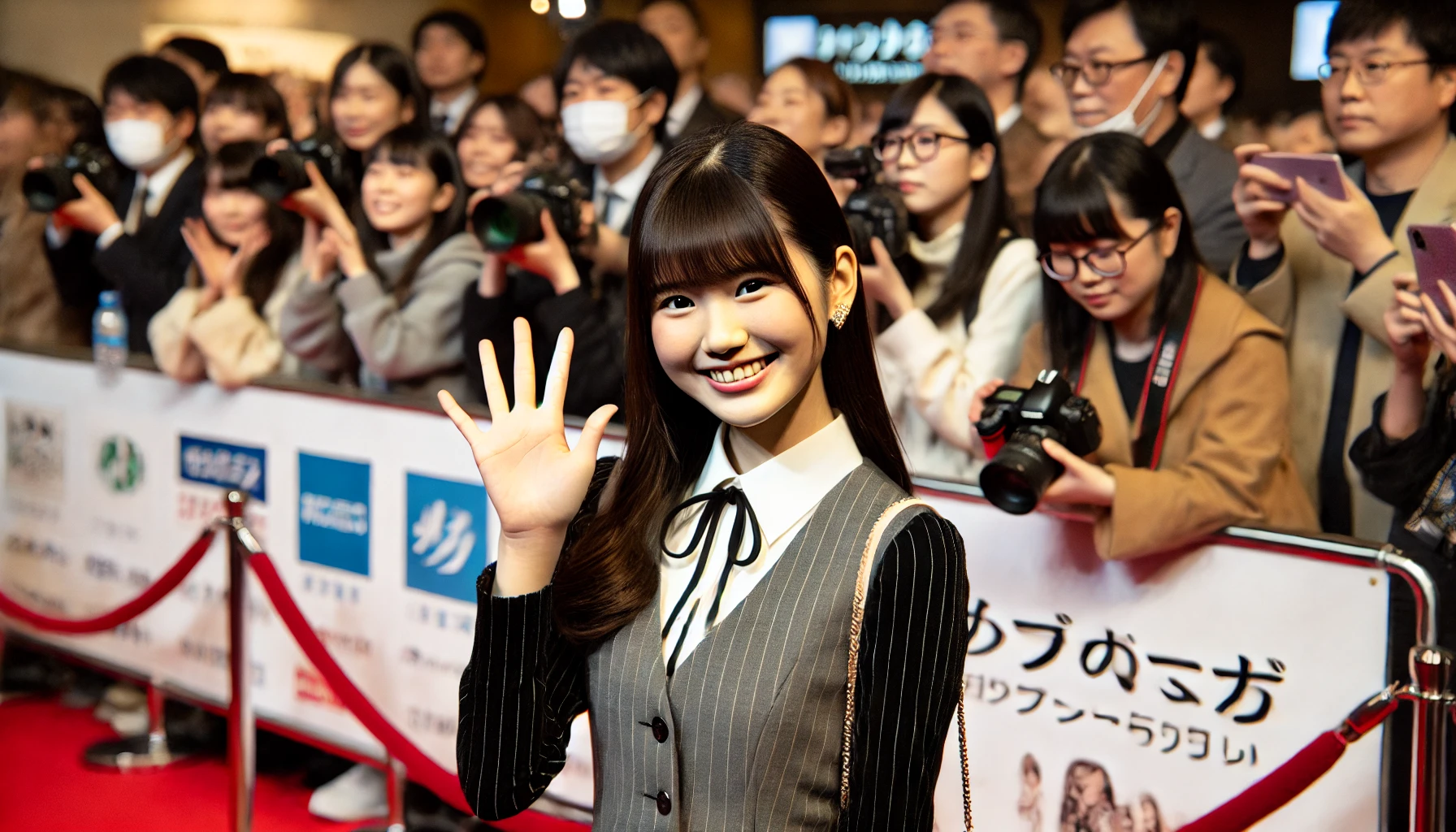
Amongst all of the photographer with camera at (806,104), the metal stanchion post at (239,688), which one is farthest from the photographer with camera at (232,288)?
the photographer with camera at (806,104)

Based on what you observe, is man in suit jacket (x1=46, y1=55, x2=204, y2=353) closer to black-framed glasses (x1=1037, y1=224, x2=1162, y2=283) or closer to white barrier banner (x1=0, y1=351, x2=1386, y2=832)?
white barrier banner (x1=0, y1=351, x2=1386, y2=832)

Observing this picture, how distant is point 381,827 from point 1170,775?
1950 millimetres

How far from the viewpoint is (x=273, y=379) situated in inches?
142

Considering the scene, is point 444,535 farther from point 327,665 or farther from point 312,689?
point 312,689

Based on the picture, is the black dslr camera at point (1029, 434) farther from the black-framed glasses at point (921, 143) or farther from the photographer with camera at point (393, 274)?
the photographer with camera at point (393, 274)

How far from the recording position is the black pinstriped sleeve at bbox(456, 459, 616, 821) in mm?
1437

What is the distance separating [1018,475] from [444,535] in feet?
4.89

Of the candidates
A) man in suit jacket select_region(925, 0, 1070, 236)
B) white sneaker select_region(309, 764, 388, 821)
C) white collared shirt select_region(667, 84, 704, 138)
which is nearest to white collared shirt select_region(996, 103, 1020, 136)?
man in suit jacket select_region(925, 0, 1070, 236)

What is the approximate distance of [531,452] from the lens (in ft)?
4.74

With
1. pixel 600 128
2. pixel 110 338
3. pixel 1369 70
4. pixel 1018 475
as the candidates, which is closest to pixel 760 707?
pixel 1018 475

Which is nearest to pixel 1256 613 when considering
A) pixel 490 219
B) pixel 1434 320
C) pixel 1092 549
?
pixel 1092 549

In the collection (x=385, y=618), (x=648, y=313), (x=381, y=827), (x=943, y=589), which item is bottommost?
(x=381, y=827)

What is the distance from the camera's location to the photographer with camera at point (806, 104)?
12.7 ft

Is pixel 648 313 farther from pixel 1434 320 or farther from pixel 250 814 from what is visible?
pixel 250 814
